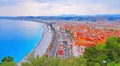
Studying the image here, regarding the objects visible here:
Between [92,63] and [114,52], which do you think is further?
[114,52]

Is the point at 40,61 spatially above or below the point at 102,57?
above

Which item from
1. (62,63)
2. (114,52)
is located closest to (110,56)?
(114,52)

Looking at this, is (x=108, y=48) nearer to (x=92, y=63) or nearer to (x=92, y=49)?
(x=92, y=49)

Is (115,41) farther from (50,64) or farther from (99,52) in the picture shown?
(50,64)

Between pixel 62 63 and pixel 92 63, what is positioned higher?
pixel 62 63

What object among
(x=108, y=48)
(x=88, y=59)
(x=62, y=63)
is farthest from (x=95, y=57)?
(x=62, y=63)

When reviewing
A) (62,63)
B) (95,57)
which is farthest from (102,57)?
(62,63)

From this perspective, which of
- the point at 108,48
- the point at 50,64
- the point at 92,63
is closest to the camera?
the point at 50,64

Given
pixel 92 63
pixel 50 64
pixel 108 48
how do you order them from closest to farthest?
pixel 50 64
pixel 92 63
pixel 108 48

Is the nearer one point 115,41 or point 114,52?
point 114,52

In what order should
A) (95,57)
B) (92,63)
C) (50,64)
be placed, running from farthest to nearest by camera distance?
(95,57), (92,63), (50,64)
